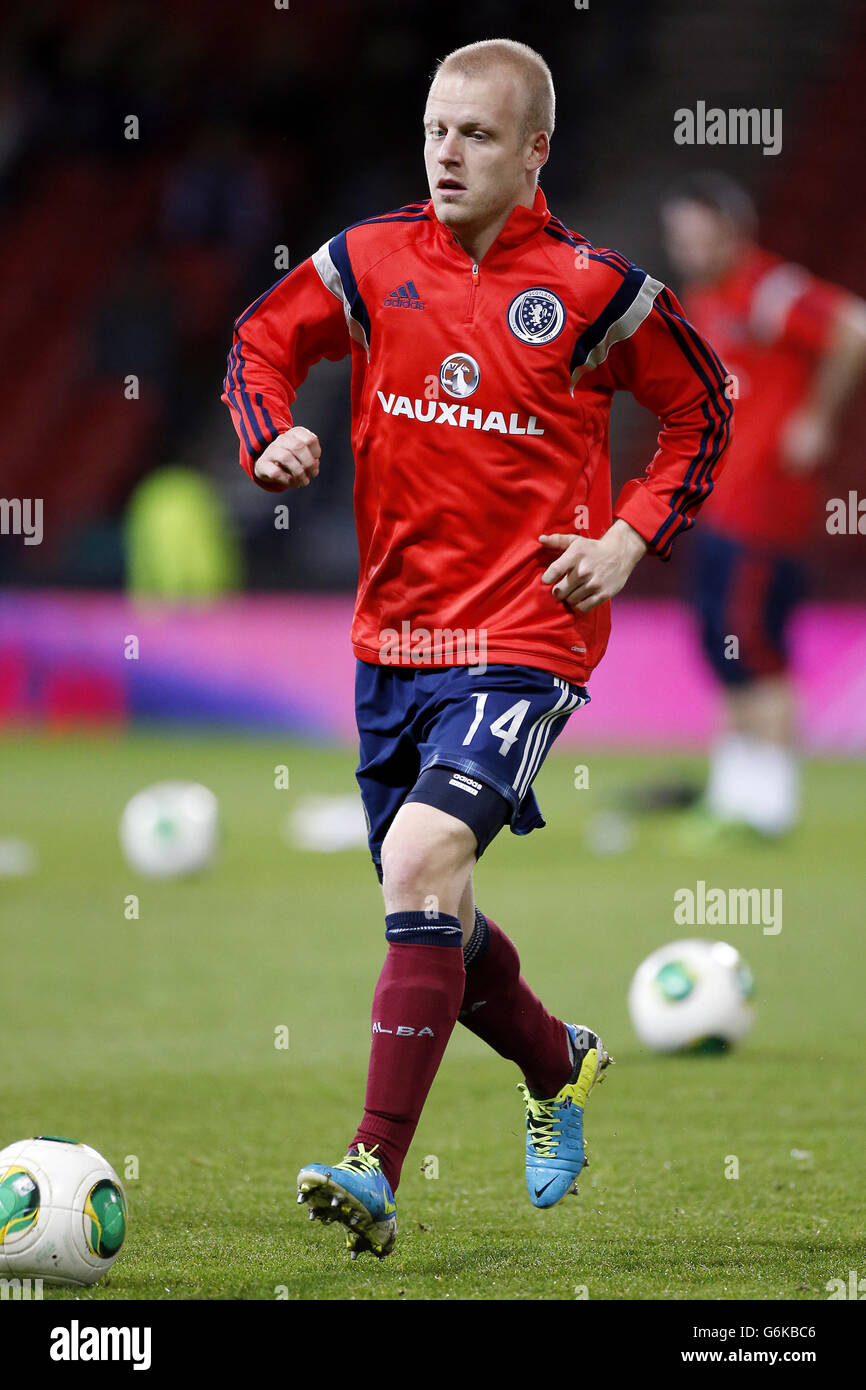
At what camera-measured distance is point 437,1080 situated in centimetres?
526

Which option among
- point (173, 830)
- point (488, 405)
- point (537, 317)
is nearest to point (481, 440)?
point (488, 405)

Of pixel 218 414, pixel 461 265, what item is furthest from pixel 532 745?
pixel 218 414

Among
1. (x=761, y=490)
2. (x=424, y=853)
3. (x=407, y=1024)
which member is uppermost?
(x=761, y=490)

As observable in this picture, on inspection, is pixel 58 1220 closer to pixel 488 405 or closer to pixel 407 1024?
pixel 407 1024

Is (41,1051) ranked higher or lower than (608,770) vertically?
lower

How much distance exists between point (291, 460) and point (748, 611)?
5.98 m

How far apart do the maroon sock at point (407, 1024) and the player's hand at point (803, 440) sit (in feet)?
19.9

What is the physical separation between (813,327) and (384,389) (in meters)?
5.67

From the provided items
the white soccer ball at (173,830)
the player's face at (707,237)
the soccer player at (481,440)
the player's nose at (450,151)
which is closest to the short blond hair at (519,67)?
the soccer player at (481,440)

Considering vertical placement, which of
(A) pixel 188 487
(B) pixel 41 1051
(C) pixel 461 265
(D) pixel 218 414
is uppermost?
(D) pixel 218 414

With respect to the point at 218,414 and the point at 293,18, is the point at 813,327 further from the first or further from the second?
the point at 293,18

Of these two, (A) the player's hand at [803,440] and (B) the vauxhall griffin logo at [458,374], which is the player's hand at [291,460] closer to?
(B) the vauxhall griffin logo at [458,374]

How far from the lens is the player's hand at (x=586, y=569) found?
141 inches

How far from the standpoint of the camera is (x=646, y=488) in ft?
12.3
